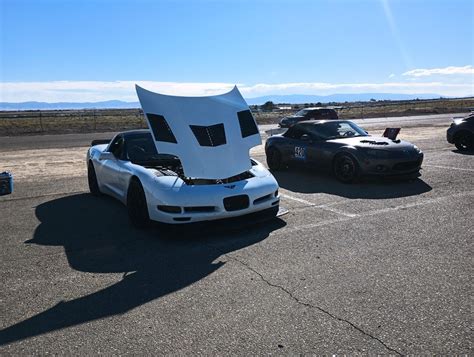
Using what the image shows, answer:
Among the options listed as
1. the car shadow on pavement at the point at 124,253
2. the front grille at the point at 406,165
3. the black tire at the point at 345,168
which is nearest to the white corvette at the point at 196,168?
the car shadow on pavement at the point at 124,253

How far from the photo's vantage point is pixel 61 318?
3.56m

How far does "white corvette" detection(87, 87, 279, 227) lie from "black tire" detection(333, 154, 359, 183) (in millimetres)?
2801

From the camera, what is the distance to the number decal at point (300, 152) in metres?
10.1

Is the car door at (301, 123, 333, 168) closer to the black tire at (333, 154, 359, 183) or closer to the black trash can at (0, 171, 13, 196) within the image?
the black tire at (333, 154, 359, 183)

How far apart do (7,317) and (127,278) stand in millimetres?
1113

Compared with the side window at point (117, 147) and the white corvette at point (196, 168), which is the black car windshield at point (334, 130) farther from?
the side window at point (117, 147)

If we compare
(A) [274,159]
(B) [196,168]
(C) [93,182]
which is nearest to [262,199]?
(B) [196,168]

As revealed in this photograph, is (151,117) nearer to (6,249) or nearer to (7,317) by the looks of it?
(6,249)

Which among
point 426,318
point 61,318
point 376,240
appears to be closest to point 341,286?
point 426,318

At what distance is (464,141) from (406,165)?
5908mm

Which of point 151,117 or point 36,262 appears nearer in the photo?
point 36,262

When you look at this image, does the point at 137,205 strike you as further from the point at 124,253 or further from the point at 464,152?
the point at 464,152

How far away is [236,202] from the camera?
5.73 m

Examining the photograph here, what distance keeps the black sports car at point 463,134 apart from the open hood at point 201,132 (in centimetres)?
938
